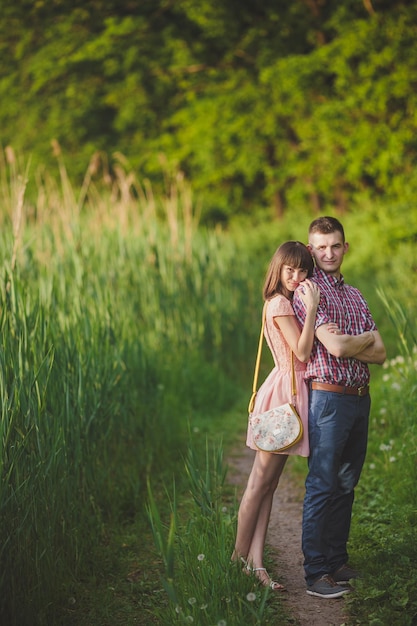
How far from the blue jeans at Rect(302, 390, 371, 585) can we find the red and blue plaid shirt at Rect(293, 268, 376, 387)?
72 millimetres

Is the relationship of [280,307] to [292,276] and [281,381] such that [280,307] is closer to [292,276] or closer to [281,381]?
[292,276]

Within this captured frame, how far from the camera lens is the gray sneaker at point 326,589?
9.65 feet

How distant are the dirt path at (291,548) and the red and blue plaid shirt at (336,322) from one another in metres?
0.85

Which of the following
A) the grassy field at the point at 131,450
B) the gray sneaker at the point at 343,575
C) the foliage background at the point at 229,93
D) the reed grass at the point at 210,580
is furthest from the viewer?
the foliage background at the point at 229,93

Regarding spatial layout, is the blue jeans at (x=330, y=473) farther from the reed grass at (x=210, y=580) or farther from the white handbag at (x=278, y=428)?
the reed grass at (x=210, y=580)

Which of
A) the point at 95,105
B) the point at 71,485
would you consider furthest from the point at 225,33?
the point at 71,485

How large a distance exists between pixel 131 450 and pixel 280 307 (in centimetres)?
192

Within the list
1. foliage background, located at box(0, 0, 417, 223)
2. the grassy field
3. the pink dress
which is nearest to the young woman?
the pink dress

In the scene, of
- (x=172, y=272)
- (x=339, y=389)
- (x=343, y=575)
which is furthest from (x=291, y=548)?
(x=172, y=272)

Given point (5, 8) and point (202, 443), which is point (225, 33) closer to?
point (5, 8)

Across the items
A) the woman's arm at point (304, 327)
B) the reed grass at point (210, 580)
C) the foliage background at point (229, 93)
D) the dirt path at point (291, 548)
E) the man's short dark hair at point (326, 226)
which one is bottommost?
the dirt path at point (291, 548)

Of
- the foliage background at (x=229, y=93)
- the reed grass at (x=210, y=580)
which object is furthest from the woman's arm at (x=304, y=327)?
the foliage background at (x=229, y=93)

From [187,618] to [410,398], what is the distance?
2.27 m

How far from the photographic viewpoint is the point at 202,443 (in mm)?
5250
